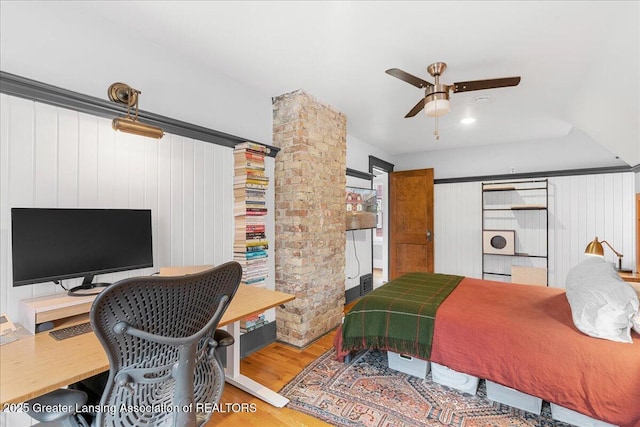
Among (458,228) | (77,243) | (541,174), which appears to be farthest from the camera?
(458,228)

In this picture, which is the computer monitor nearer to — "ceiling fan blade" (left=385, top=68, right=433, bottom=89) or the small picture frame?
"ceiling fan blade" (left=385, top=68, right=433, bottom=89)

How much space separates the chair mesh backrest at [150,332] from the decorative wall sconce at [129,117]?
3.70ft

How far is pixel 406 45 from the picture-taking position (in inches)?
81.5

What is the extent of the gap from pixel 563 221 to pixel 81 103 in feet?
18.6

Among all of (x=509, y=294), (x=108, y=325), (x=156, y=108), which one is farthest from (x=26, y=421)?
(x=509, y=294)

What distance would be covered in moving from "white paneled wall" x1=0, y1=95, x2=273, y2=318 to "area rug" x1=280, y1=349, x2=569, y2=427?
4.18ft

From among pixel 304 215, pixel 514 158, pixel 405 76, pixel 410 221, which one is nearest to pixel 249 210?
pixel 304 215

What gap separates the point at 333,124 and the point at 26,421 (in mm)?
3216

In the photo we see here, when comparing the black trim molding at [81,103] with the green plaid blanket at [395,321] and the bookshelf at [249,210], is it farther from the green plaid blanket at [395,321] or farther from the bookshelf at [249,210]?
the green plaid blanket at [395,321]

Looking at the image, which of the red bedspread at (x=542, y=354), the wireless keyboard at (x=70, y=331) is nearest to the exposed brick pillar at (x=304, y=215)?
the red bedspread at (x=542, y=354)

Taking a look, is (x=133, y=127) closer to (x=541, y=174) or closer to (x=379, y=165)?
(x=379, y=165)

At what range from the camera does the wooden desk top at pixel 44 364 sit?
96 centimetres

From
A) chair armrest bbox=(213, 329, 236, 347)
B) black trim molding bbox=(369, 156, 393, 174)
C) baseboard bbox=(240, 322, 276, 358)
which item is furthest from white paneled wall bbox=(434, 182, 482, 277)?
chair armrest bbox=(213, 329, 236, 347)

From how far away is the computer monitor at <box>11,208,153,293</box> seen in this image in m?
1.42
